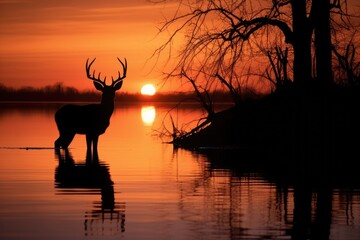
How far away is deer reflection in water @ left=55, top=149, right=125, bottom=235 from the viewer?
47.9 feet

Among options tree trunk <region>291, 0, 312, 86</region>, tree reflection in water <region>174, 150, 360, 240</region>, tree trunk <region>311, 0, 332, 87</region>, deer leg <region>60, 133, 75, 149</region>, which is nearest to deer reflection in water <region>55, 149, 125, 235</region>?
tree reflection in water <region>174, 150, 360, 240</region>

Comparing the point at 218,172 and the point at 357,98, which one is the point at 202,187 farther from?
the point at 357,98

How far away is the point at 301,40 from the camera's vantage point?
2888 centimetres

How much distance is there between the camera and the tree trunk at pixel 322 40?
1114 inches

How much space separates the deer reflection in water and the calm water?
16 millimetres

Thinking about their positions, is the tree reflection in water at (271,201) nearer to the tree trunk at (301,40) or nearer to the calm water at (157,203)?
the calm water at (157,203)

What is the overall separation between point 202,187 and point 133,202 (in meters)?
2.94

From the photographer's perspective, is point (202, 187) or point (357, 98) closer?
point (202, 187)

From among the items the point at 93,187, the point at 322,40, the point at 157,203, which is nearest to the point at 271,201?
the point at 157,203

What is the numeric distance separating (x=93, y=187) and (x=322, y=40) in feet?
37.3

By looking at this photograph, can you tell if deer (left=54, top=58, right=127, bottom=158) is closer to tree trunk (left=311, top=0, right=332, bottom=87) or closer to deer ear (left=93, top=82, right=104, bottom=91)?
deer ear (left=93, top=82, right=104, bottom=91)

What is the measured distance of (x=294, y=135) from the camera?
2941 cm

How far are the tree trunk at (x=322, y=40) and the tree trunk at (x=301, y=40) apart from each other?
28 centimetres

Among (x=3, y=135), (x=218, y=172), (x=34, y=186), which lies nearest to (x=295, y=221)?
(x=34, y=186)
